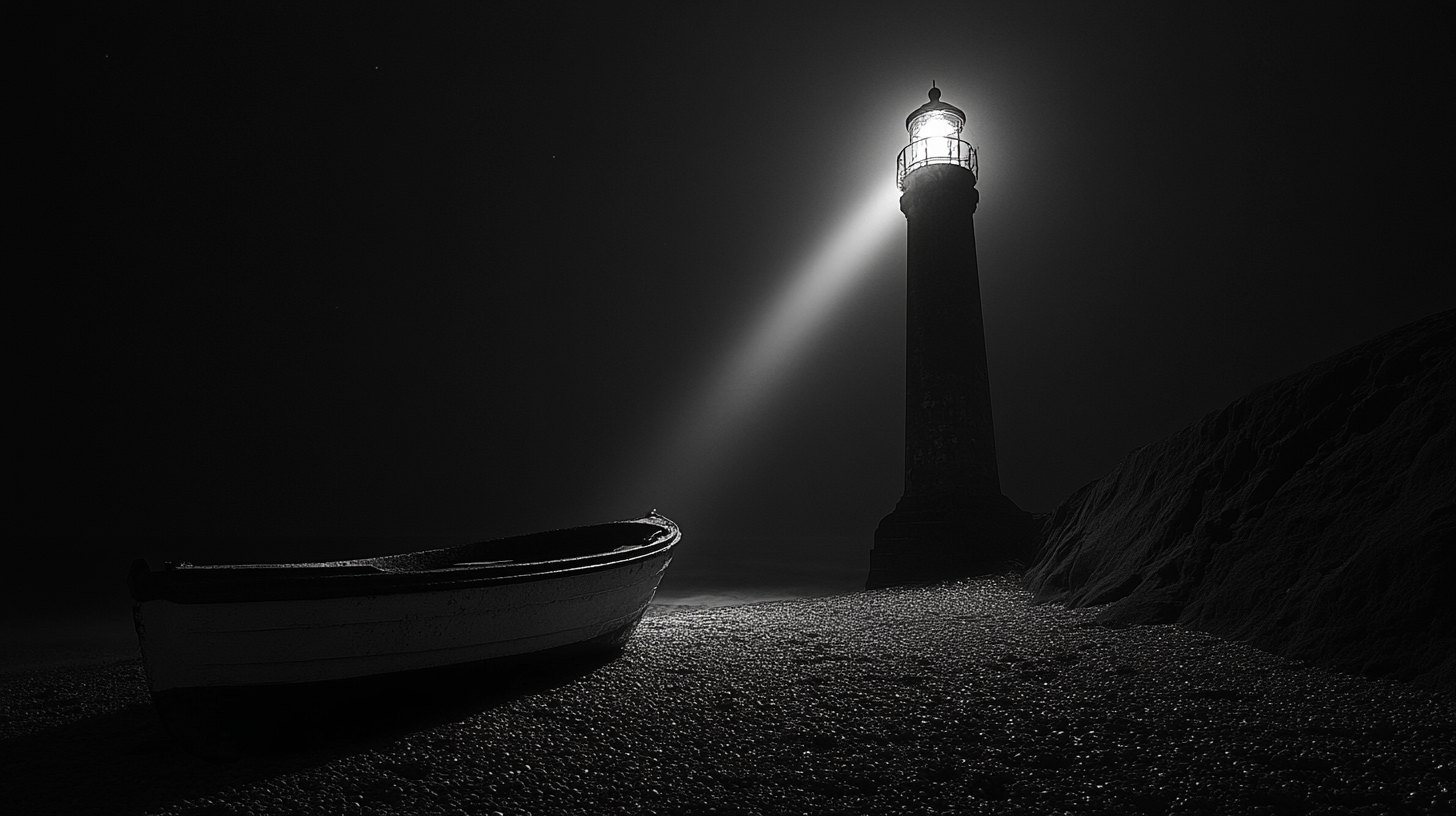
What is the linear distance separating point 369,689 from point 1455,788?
631 cm

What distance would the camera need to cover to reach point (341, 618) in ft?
14.9

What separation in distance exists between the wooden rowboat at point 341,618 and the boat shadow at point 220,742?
131 millimetres

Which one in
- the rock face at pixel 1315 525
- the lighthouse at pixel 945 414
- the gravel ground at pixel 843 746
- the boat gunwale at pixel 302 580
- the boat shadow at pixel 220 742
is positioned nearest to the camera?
the gravel ground at pixel 843 746

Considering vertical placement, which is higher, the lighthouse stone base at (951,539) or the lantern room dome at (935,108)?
the lantern room dome at (935,108)

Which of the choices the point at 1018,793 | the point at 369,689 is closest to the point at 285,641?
the point at 369,689

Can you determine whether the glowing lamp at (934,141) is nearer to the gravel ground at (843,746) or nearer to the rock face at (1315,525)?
the rock face at (1315,525)

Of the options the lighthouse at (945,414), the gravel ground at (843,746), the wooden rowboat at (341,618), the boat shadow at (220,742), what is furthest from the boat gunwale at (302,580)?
the lighthouse at (945,414)

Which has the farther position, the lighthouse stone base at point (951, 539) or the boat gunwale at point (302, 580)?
the lighthouse stone base at point (951, 539)

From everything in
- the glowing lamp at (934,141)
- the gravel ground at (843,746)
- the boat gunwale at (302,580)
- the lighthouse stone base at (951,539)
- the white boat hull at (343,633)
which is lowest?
the lighthouse stone base at (951,539)

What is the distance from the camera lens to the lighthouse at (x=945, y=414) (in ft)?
48.1

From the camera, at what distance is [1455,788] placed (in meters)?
3.20

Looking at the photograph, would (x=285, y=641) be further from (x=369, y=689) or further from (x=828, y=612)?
(x=828, y=612)

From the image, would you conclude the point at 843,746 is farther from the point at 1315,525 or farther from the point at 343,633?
the point at 1315,525

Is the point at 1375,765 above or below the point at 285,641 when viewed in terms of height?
below
